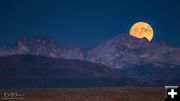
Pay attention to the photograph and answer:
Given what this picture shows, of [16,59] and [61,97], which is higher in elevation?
[16,59]

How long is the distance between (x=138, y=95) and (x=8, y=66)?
71171 mm

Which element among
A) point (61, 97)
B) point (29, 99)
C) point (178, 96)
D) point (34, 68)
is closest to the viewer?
point (178, 96)

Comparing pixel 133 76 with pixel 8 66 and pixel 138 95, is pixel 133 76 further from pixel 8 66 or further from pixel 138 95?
pixel 138 95

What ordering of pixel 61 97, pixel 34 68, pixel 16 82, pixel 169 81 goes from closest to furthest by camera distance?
pixel 61 97 < pixel 16 82 < pixel 169 81 < pixel 34 68

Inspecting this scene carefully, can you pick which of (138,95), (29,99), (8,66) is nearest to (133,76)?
(8,66)

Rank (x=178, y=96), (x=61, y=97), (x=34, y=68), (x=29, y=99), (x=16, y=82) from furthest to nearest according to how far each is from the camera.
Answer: (x=34, y=68)
(x=16, y=82)
(x=61, y=97)
(x=29, y=99)
(x=178, y=96)

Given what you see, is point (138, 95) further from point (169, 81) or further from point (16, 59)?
point (16, 59)

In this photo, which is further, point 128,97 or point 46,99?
point 128,97

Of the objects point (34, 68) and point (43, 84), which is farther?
point (34, 68)

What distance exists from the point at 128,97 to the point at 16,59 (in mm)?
86408

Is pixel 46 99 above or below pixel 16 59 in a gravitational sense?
below

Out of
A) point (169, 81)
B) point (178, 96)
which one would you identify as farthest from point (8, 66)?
point (178, 96)

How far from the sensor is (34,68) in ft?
412

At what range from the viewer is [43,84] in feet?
333
